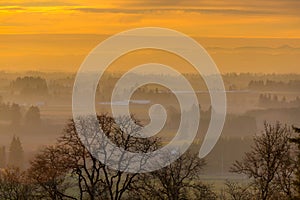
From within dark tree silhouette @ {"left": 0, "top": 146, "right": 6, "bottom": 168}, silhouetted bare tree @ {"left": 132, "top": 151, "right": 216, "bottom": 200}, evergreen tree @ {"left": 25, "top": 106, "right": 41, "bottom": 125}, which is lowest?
silhouetted bare tree @ {"left": 132, "top": 151, "right": 216, "bottom": 200}

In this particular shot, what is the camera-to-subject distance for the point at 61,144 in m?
57.5

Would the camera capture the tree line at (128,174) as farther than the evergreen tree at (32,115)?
No

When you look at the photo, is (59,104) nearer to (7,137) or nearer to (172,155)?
(7,137)

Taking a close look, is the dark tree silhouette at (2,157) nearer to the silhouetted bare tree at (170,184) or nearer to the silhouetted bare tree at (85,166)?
the silhouetted bare tree at (85,166)

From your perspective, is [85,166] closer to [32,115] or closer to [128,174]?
[128,174]

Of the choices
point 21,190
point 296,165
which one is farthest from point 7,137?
point 296,165

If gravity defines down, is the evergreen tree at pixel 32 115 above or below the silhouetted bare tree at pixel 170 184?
above

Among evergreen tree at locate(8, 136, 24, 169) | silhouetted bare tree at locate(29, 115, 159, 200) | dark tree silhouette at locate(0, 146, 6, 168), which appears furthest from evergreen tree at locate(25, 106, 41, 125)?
silhouetted bare tree at locate(29, 115, 159, 200)

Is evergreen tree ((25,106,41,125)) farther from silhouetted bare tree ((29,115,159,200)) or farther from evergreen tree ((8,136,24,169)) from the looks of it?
silhouetted bare tree ((29,115,159,200))

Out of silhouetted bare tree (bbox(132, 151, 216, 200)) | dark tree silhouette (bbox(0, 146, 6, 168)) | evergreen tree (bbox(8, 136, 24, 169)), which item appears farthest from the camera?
evergreen tree (bbox(8, 136, 24, 169))

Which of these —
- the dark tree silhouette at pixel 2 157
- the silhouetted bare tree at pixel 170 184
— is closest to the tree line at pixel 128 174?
the silhouetted bare tree at pixel 170 184

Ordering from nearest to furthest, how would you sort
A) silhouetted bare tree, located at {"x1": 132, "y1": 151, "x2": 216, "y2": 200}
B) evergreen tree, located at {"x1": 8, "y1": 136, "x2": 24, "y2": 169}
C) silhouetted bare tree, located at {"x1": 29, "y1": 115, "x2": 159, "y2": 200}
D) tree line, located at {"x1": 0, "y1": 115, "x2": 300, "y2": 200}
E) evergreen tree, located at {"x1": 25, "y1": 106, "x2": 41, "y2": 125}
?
tree line, located at {"x1": 0, "y1": 115, "x2": 300, "y2": 200}
silhouetted bare tree, located at {"x1": 29, "y1": 115, "x2": 159, "y2": 200}
silhouetted bare tree, located at {"x1": 132, "y1": 151, "x2": 216, "y2": 200}
evergreen tree, located at {"x1": 8, "y1": 136, "x2": 24, "y2": 169}
evergreen tree, located at {"x1": 25, "y1": 106, "x2": 41, "y2": 125}

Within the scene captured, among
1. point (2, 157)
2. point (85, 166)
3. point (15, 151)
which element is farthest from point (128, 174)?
point (15, 151)

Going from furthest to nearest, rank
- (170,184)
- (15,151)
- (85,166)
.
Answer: (15,151) < (170,184) < (85,166)
